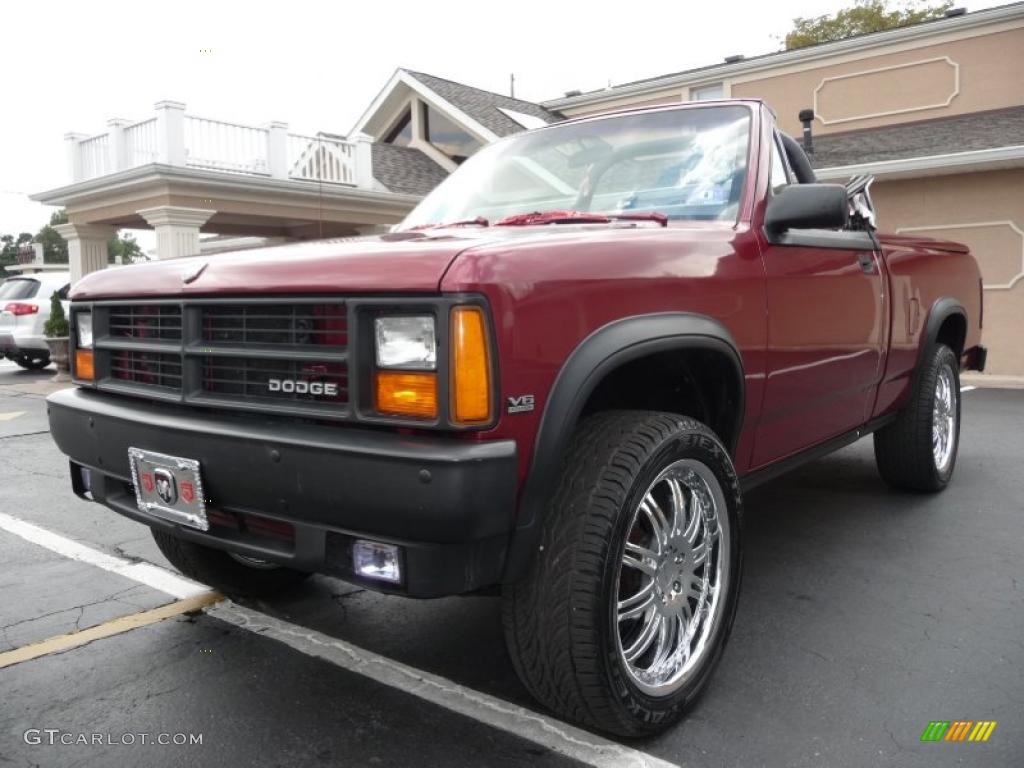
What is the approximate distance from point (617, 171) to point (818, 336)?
0.99m

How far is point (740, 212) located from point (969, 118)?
12.9 metres

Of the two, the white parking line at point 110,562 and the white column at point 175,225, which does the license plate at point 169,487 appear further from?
the white column at point 175,225

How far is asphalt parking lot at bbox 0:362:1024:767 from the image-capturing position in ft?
7.53

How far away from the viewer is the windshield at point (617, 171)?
3133 millimetres

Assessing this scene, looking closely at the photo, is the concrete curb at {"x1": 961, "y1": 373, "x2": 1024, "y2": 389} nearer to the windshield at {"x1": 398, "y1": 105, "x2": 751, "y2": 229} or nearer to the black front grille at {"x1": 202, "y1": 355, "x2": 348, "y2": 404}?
the windshield at {"x1": 398, "y1": 105, "x2": 751, "y2": 229}

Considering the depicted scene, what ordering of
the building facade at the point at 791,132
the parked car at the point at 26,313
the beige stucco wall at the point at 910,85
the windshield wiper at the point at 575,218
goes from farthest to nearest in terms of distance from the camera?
1. the parked car at the point at 26,313
2. the beige stucco wall at the point at 910,85
3. the building facade at the point at 791,132
4. the windshield wiper at the point at 575,218

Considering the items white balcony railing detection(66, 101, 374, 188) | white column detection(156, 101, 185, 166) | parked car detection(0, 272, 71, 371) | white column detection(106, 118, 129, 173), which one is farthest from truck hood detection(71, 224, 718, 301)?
white column detection(106, 118, 129, 173)

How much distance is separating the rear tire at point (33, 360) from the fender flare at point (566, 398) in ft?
47.9

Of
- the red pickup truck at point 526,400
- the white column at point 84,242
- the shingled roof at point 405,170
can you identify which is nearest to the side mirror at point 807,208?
the red pickup truck at point 526,400

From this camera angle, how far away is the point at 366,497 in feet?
6.36

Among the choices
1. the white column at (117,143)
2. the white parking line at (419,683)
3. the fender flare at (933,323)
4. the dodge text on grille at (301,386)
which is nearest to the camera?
the dodge text on grille at (301,386)

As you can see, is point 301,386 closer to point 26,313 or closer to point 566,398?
point 566,398

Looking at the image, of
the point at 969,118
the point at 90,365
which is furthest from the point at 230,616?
the point at 969,118

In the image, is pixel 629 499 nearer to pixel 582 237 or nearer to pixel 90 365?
pixel 582 237
